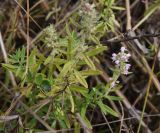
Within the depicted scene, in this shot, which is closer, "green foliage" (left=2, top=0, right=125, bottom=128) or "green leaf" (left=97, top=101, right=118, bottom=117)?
"green foliage" (left=2, top=0, right=125, bottom=128)

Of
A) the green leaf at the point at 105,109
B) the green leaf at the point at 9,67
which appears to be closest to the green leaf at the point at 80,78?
the green leaf at the point at 105,109

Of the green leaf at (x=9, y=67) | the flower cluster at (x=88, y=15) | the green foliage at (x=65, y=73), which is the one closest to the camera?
the flower cluster at (x=88, y=15)

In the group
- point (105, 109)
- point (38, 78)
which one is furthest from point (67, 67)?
point (105, 109)

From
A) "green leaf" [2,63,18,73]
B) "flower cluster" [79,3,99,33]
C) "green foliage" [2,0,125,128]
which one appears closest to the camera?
"flower cluster" [79,3,99,33]

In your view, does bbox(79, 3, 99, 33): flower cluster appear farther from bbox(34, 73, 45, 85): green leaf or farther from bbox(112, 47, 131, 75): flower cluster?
bbox(34, 73, 45, 85): green leaf

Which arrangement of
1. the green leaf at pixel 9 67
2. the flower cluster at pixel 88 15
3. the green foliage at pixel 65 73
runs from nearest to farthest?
the flower cluster at pixel 88 15 < the green foliage at pixel 65 73 < the green leaf at pixel 9 67

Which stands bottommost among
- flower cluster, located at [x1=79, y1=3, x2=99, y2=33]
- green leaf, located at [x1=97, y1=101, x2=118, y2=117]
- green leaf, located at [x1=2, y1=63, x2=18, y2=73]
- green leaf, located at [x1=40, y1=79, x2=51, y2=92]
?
green leaf, located at [x1=97, y1=101, x2=118, y2=117]

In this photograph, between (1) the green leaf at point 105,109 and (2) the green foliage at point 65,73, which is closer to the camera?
(2) the green foliage at point 65,73

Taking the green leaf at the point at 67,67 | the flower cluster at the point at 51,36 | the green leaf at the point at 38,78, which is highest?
the flower cluster at the point at 51,36

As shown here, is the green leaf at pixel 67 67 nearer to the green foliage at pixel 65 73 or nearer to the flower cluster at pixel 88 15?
the green foliage at pixel 65 73

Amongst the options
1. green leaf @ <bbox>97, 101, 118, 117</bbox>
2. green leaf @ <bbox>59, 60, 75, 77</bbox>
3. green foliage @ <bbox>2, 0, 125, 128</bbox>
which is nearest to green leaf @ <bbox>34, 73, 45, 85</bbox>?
green foliage @ <bbox>2, 0, 125, 128</bbox>

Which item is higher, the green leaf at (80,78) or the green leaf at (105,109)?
the green leaf at (80,78)
